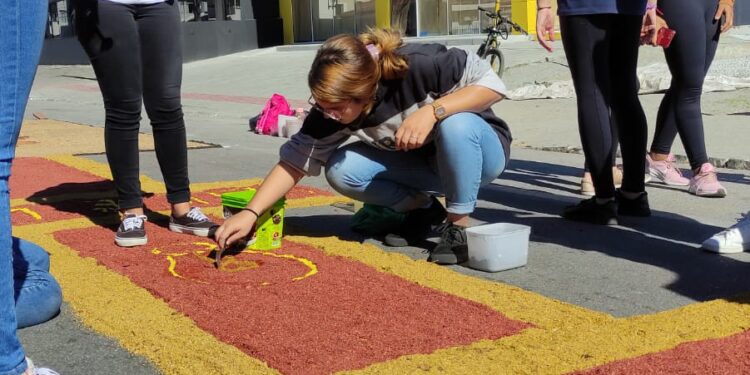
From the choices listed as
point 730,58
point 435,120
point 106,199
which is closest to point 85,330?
point 435,120

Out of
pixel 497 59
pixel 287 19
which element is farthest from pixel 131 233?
pixel 287 19

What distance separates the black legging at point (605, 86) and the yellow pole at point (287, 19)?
2443 centimetres

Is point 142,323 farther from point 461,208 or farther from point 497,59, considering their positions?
point 497,59

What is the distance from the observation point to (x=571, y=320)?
121 inches

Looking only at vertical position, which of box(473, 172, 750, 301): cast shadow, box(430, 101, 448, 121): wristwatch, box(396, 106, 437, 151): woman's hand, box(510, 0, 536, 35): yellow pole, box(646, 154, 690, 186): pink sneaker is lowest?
box(473, 172, 750, 301): cast shadow

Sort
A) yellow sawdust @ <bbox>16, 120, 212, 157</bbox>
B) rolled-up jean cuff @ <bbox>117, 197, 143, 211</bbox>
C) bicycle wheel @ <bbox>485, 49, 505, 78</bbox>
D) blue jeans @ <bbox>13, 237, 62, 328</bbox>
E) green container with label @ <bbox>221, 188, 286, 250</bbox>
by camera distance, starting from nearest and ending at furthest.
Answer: blue jeans @ <bbox>13, 237, 62, 328</bbox> → green container with label @ <bbox>221, 188, 286, 250</bbox> → rolled-up jean cuff @ <bbox>117, 197, 143, 211</bbox> → yellow sawdust @ <bbox>16, 120, 212, 157</bbox> → bicycle wheel @ <bbox>485, 49, 505, 78</bbox>

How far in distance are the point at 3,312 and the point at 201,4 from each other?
2663cm

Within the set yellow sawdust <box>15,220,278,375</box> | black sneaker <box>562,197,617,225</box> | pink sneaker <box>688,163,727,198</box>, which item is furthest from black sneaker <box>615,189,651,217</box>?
yellow sawdust <box>15,220,278,375</box>

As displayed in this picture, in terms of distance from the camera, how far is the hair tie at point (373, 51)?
3.71 metres

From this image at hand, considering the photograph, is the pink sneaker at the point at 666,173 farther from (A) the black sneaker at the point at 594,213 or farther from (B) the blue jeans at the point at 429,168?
(B) the blue jeans at the point at 429,168

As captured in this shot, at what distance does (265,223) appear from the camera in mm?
4090

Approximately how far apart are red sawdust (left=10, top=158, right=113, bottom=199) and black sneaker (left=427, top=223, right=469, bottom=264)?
2.77 metres

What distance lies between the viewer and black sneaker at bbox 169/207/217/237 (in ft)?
14.8

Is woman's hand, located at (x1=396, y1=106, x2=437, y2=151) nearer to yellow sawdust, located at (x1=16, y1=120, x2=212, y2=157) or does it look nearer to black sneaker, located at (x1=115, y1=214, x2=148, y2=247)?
black sneaker, located at (x1=115, y1=214, x2=148, y2=247)
